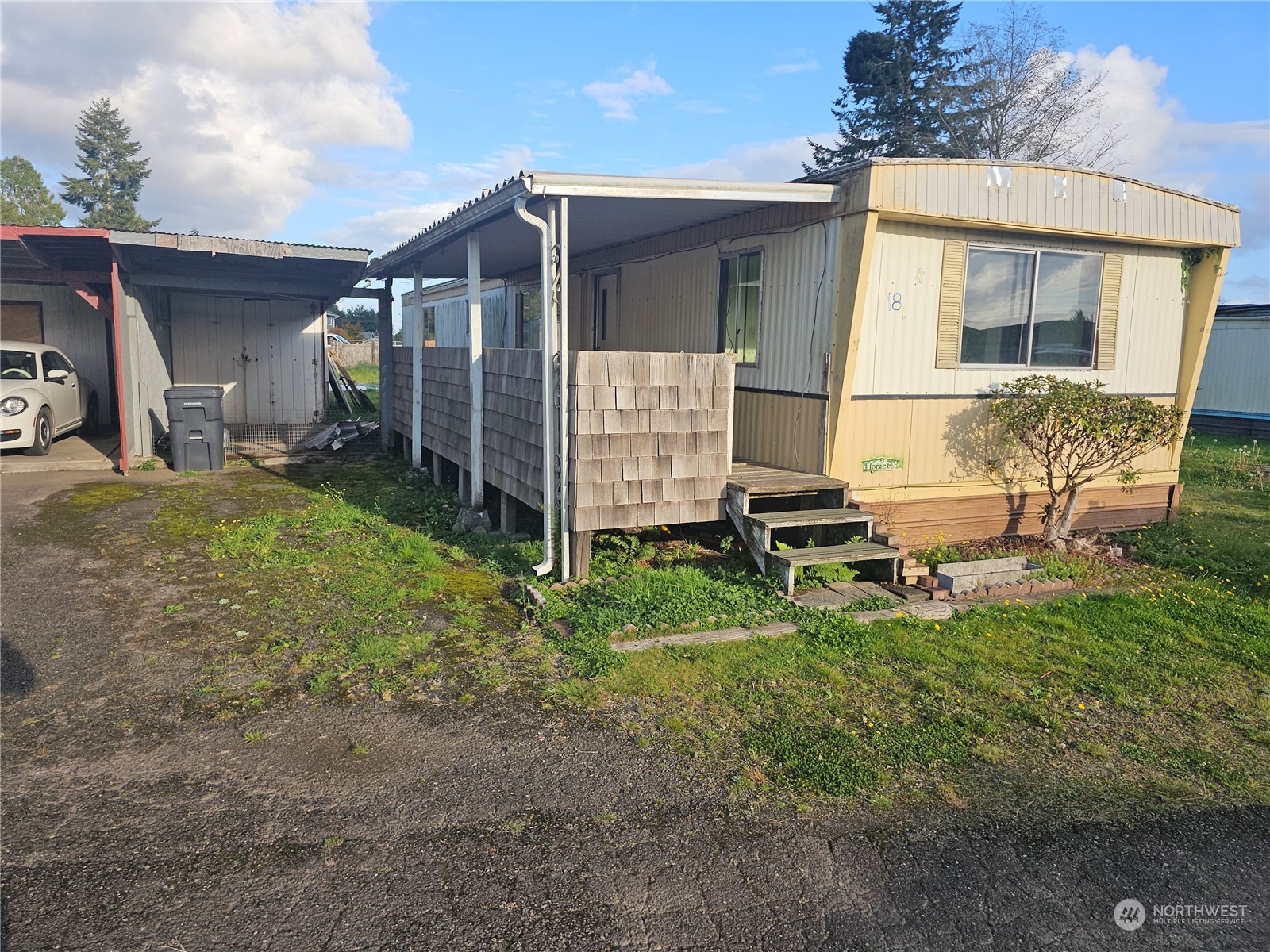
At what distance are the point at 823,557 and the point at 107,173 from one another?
5931 cm

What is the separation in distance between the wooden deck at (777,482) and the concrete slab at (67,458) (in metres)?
9.09

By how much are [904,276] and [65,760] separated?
20.7ft

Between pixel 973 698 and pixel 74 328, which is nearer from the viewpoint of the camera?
pixel 973 698

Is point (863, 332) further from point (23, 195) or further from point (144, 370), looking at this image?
point (23, 195)

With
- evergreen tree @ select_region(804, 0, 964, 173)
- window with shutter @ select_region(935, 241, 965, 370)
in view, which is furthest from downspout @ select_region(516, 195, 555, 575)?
evergreen tree @ select_region(804, 0, 964, 173)

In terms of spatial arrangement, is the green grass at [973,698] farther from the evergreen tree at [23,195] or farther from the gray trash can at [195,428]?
the evergreen tree at [23,195]

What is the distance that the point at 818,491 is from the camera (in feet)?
21.8

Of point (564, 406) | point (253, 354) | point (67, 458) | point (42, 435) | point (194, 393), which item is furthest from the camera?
point (253, 354)

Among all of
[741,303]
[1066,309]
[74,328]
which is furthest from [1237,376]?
[74,328]

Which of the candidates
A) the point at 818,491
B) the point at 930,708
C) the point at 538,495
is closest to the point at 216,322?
the point at 538,495

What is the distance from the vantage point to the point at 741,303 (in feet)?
26.1

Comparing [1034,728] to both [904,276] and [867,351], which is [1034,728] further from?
[904,276]

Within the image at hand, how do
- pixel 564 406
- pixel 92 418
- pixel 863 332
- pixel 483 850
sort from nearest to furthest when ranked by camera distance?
pixel 483 850, pixel 564 406, pixel 863 332, pixel 92 418

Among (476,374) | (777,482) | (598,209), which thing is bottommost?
(777,482)
